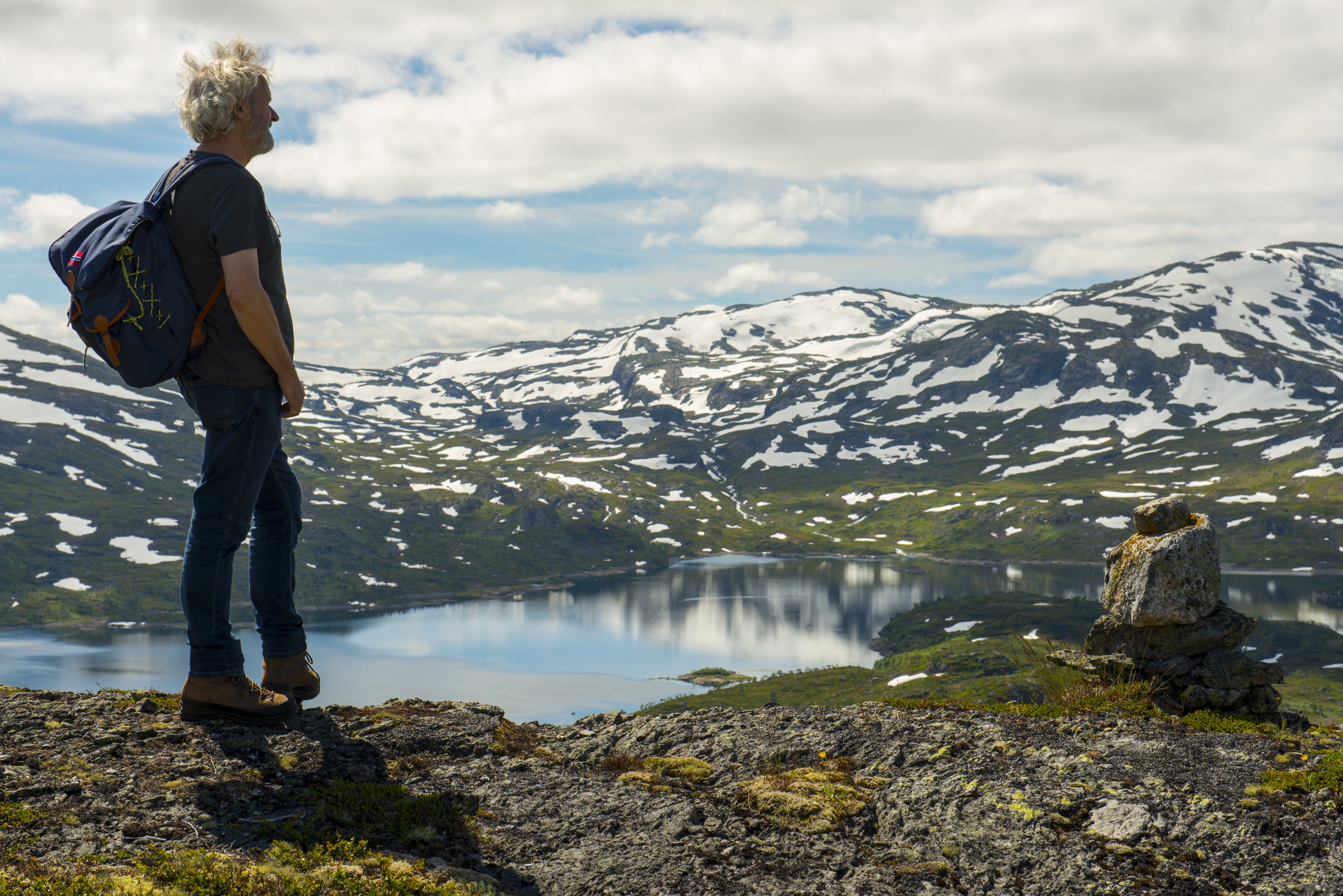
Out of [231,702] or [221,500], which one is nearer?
[221,500]

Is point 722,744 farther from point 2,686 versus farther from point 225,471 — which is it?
point 2,686

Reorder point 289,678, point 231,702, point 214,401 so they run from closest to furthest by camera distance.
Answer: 1. point 214,401
2. point 231,702
3. point 289,678

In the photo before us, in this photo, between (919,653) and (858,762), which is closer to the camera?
(858,762)

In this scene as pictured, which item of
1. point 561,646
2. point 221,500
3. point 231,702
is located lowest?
point 561,646

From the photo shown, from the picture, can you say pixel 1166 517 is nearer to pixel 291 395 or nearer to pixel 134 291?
pixel 291 395

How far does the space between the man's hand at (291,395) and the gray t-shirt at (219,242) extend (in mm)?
158

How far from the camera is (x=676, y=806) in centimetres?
728

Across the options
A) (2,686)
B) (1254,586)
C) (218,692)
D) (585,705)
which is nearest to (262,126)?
(218,692)

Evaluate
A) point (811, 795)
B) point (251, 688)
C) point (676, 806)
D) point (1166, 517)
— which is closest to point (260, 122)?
point (251, 688)

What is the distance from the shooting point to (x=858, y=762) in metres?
8.63

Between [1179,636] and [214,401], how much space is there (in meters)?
12.3

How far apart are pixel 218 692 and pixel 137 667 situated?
147103 mm

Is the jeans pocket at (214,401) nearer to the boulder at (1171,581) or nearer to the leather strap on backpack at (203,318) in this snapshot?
the leather strap on backpack at (203,318)

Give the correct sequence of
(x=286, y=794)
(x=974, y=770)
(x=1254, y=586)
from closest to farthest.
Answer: (x=286, y=794), (x=974, y=770), (x=1254, y=586)
